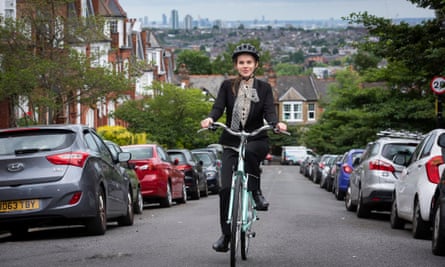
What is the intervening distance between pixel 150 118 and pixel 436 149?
43904 mm

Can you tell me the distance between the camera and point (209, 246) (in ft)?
40.6

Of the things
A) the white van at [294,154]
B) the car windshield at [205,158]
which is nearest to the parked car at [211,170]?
the car windshield at [205,158]

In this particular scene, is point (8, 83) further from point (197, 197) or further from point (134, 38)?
point (134, 38)

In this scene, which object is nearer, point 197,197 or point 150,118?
point 197,197

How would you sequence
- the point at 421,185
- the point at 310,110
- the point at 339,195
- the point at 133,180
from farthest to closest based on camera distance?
the point at 310,110, the point at 339,195, the point at 133,180, the point at 421,185

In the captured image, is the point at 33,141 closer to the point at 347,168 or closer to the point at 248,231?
the point at 248,231

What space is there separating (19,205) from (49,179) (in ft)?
1.68

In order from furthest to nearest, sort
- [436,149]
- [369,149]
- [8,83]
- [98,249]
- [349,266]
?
[8,83] < [369,149] < [436,149] < [98,249] < [349,266]

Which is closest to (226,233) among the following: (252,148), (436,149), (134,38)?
(252,148)

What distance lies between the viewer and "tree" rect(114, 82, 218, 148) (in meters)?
57.0

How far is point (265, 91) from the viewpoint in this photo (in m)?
10.8

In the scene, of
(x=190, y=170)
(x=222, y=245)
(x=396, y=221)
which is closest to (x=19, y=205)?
(x=222, y=245)

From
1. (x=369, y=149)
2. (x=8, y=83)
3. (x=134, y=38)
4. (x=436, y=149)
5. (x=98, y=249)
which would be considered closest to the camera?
(x=98, y=249)

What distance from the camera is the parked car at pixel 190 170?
99.7 feet
